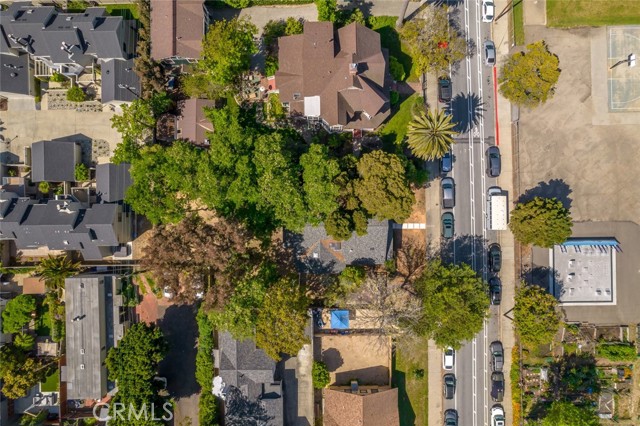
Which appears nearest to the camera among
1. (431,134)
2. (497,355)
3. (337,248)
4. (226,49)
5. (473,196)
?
(226,49)

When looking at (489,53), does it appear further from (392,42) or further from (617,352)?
(617,352)

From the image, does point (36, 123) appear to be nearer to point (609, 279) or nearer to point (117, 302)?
point (117, 302)

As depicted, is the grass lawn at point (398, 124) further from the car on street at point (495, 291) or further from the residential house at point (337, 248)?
the car on street at point (495, 291)

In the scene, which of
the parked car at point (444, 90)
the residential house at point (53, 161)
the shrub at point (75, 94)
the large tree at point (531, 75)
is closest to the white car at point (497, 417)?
the large tree at point (531, 75)

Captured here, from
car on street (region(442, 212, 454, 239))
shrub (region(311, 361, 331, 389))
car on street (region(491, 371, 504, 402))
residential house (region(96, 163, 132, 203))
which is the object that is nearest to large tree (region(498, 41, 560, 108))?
car on street (region(442, 212, 454, 239))

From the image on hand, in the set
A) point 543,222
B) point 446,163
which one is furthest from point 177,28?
point 543,222

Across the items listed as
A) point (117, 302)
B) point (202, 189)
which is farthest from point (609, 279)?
point (117, 302)

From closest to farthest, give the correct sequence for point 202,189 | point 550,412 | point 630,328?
point 202,189 → point 550,412 → point 630,328
